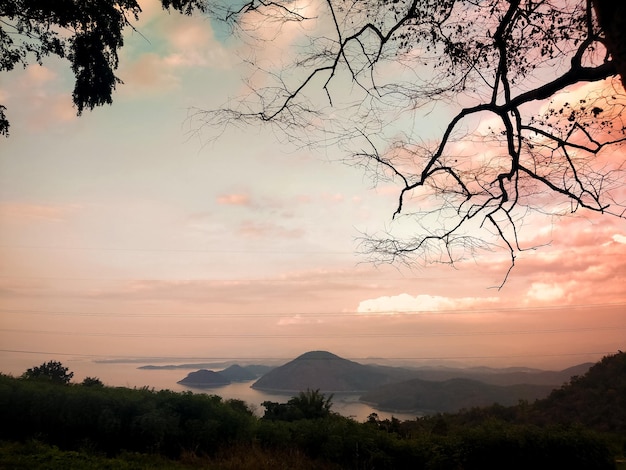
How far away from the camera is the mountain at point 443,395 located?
91188 mm

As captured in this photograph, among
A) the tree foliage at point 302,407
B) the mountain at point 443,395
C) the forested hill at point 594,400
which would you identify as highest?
the tree foliage at point 302,407

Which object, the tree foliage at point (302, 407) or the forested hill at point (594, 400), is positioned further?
the forested hill at point (594, 400)

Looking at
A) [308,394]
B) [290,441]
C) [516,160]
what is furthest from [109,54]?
[308,394]

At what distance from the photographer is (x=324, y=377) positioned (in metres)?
133

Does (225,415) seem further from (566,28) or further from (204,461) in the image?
(566,28)

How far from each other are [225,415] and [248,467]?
4.25m

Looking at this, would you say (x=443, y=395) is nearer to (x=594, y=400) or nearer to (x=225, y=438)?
(x=594, y=400)

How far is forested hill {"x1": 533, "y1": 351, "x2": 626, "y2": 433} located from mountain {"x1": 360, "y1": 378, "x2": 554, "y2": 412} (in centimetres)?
3094

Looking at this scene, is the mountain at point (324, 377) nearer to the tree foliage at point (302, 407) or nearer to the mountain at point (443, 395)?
the mountain at point (443, 395)

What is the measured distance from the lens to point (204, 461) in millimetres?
12969

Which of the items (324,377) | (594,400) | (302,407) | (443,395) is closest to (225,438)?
(302,407)

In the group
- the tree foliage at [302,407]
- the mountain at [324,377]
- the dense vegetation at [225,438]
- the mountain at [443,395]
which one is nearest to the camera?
the dense vegetation at [225,438]

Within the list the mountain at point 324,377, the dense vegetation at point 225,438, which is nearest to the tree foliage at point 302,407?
the dense vegetation at point 225,438

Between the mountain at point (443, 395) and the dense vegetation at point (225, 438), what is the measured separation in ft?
255
